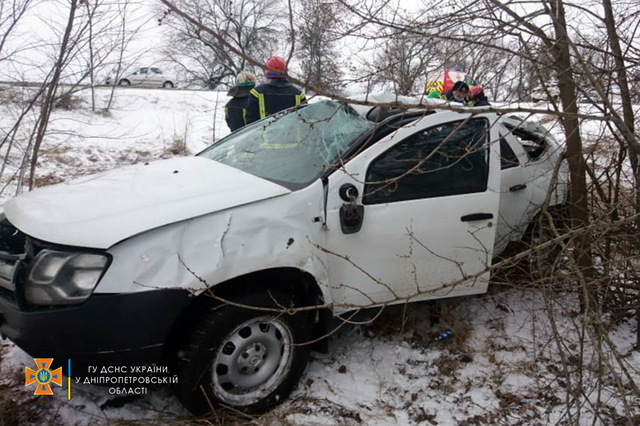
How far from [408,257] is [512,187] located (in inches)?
50.7

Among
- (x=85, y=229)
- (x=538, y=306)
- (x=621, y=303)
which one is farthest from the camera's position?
(x=538, y=306)

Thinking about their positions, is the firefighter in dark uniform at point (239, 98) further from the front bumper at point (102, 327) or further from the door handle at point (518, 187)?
the front bumper at point (102, 327)

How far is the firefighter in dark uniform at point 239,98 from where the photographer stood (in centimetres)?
511

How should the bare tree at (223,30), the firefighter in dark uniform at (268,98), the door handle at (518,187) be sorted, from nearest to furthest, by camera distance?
1. the bare tree at (223,30)
2. the door handle at (518,187)
3. the firefighter in dark uniform at (268,98)

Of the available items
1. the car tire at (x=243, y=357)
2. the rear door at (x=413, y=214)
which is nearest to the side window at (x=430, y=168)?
the rear door at (x=413, y=214)

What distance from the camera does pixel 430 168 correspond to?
2850 millimetres

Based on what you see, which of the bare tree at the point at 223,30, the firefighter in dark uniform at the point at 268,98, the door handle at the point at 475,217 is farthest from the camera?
the firefighter in dark uniform at the point at 268,98

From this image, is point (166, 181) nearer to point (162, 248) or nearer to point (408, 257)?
point (162, 248)

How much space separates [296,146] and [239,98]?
2557 mm

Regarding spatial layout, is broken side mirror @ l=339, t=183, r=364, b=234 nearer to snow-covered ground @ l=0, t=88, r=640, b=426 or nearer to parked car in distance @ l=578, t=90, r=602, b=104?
snow-covered ground @ l=0, t=88, r=640, b=426

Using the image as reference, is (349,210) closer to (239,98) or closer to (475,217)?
(475,217)

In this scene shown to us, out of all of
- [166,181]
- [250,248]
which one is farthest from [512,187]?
[166,181]

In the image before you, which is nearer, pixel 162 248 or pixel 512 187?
pixel 162 248

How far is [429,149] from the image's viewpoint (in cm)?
285
